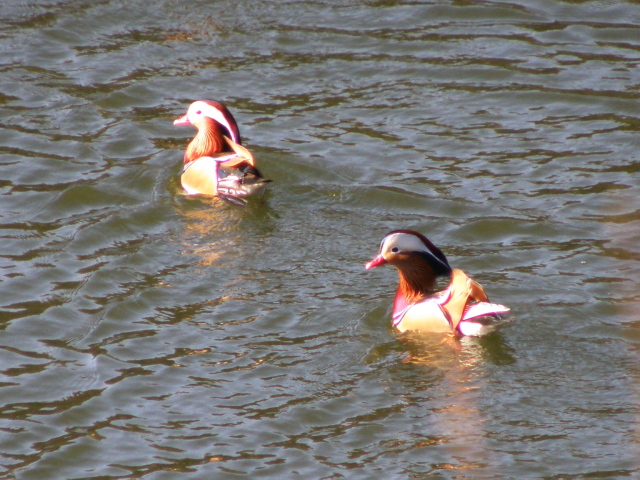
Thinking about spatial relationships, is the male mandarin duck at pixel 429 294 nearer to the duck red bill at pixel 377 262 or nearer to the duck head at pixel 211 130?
the duck red bill at pixel 377 262

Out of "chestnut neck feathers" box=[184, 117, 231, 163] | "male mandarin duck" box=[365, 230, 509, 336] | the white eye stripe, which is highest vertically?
"chestnut neck feathers" box=[184, 117, 231, 163]

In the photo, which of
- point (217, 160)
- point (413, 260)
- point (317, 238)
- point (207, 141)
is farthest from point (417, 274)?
point (207, 141)

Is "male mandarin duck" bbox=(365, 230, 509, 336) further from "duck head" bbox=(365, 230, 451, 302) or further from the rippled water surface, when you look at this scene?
the rippled water surface

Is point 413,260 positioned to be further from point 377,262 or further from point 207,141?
point 207,141

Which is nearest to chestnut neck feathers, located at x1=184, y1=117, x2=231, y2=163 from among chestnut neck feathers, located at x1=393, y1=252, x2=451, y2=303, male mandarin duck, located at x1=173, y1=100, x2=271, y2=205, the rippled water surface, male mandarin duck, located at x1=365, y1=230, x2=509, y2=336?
male mandarin duck, located at x1=173, y1=100, x2=271, y2=205

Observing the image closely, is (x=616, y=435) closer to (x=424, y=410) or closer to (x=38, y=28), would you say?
(x=424, y=410)

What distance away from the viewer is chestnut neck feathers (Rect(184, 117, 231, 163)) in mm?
10867

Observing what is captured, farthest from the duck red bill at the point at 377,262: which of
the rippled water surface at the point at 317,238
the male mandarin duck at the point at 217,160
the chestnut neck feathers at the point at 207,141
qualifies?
the chestnut neck feathers at the point at 207,141

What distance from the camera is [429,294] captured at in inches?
326

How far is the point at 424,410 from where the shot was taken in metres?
6.93

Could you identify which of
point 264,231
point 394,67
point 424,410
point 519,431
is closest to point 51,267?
point 264,231

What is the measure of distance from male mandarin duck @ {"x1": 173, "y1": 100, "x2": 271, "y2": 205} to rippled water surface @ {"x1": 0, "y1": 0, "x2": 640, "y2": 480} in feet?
0.69

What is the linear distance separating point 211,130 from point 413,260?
3.42m

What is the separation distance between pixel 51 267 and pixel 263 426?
303cm
